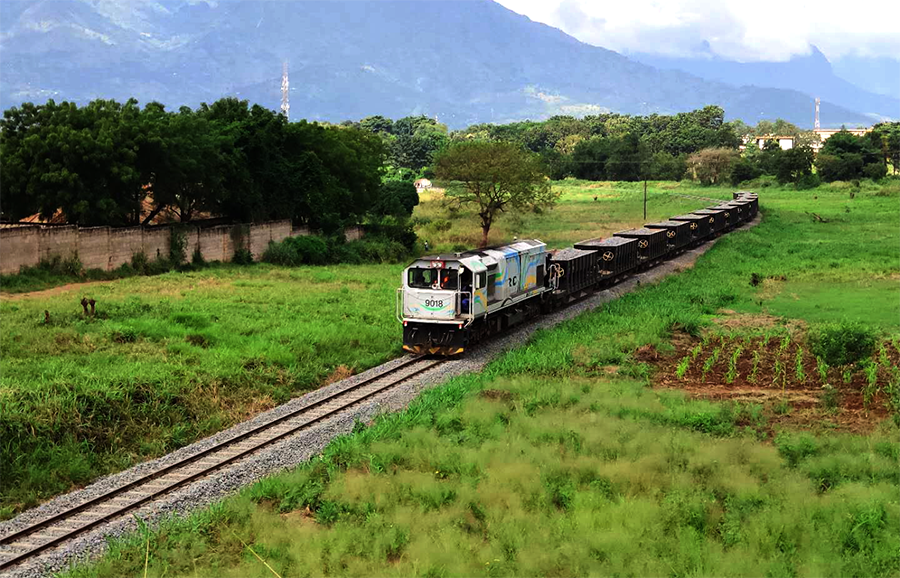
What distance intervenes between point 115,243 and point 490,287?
21.1 meters

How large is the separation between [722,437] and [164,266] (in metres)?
32.4

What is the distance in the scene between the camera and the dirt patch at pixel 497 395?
20.5 meters

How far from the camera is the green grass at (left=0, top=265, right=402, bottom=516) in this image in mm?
17781

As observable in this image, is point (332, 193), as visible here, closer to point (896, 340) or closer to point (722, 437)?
point (896, 340)

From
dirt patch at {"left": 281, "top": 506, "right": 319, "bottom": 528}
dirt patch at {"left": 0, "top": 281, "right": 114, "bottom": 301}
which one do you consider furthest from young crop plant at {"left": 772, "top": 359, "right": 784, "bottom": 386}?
dirt patch at {"left": 0, "top": 281, "right": 114, "bottom": 301}

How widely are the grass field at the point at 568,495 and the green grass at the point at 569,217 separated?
40113 millimetres

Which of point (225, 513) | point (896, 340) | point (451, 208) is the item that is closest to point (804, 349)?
point (896, 340)

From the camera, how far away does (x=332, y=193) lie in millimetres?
56375

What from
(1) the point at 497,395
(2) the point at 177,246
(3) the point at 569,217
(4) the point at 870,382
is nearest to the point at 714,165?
(3) the point at 569,217

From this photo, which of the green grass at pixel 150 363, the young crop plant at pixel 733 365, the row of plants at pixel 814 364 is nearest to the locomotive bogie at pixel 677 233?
the green grass at pixel 150 363

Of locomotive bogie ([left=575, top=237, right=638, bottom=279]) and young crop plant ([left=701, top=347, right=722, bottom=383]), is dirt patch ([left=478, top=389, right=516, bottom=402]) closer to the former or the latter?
young crop plant ([left=701, top=347, right=722, bottom=383])

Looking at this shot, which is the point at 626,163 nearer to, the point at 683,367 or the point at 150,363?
the point at 683,367

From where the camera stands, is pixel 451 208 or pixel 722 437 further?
pixel 451 208

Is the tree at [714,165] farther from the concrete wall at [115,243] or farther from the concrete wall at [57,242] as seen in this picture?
the concrete wall at [57,242]
